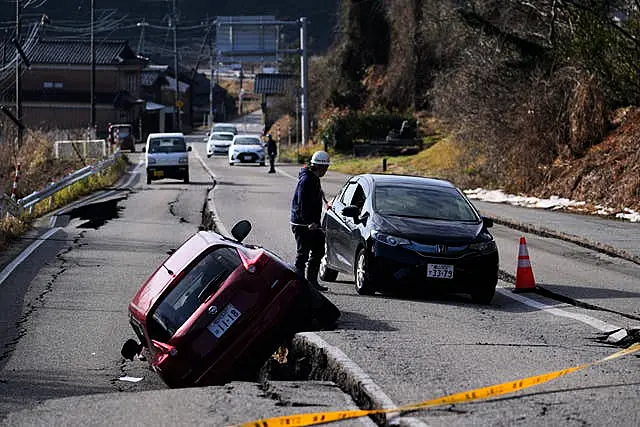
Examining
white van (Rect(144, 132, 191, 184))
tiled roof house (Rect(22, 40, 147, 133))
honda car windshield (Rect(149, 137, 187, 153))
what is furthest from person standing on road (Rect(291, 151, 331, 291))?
tiled roof house (Rect(22, 40, 147, 133))

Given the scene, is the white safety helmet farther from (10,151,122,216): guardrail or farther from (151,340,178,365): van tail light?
(10,151,122,216): guardrail

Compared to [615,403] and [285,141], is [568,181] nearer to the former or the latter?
[615,403]

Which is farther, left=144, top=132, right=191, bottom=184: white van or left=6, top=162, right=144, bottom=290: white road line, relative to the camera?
left=144, top=132, right=191, bottom=184: white van

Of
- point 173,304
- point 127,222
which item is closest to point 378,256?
point 173,304

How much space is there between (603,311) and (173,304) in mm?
A: 5141

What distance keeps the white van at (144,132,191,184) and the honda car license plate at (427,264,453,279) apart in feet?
91.0

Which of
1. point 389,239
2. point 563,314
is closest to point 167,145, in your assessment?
point 389,239

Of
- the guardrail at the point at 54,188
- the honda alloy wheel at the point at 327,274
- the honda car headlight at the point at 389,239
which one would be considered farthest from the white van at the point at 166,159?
the honda car headlight at the point at 389,239

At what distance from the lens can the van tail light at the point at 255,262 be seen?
895 cm

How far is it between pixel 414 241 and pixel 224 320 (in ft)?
13.8

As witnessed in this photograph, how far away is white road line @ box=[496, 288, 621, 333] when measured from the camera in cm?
1051

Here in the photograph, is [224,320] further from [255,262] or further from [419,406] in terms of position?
[419,406]

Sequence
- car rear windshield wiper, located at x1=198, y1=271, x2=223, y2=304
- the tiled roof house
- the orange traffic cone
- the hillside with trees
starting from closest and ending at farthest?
car rear windshield wiper, located at x1=198, y1=271, x2=223, y2=304 → the orange traffic cone → the hillside with trees → the tiled roof house

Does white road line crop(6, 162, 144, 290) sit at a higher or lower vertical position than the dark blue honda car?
lower
